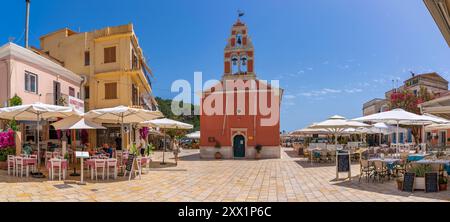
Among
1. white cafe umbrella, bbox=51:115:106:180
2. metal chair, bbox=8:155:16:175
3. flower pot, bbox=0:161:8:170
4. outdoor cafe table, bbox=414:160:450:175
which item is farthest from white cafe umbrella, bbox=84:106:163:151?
outdoor cafe table, bbox=414:160:450:175

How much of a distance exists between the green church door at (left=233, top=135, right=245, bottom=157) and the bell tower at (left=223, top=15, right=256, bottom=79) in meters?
4.87

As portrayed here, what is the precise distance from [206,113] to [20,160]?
16.0m

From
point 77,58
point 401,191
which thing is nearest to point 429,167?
point 401,191

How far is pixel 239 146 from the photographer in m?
25.2

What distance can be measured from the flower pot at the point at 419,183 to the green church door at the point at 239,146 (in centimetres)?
1690

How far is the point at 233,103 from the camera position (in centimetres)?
2544

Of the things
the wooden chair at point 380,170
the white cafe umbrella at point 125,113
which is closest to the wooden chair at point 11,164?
the white cafe umbrella at point 125,113

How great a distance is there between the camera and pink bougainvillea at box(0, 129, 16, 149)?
11859 millimetres

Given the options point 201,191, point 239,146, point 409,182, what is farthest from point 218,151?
point 409,182

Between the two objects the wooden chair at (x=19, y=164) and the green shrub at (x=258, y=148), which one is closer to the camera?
the wooden chair at (x=19, y=164)

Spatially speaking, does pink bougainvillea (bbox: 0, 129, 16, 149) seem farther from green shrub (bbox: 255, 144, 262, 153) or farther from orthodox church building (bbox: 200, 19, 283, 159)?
green shrub (bbox: 255, 144, 262, 153)

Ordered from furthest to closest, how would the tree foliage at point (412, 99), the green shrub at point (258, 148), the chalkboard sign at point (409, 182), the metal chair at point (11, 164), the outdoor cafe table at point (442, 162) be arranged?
the tree foliage at point (412, 99) → the green shrub at point (258, 148) → the metal chair at point (11, 164) → the outdoor cafe table at point (442, 162) → the chalkboard sign at point (409, 182)

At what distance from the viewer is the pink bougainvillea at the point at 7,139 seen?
11.9 metres

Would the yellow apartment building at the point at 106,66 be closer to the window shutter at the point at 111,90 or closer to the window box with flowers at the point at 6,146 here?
the window shutter at the point at 111,90
